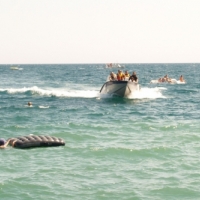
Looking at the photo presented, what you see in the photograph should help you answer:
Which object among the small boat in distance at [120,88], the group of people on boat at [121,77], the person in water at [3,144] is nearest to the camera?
the person in water at [3,144]

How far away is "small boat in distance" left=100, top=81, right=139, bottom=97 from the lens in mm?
35275

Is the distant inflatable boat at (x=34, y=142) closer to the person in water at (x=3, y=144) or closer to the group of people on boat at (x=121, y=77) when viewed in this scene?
the person in water at (x=3, y=144)

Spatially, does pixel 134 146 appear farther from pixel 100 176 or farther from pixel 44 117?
pixel 44 117

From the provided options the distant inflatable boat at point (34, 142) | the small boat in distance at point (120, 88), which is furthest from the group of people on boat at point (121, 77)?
the distant inflatable boat at point (34, 142)

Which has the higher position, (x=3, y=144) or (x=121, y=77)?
(x=121, y=77)

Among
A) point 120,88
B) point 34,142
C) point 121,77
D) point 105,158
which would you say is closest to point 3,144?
point 34,142

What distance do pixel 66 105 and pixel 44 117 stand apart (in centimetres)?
706

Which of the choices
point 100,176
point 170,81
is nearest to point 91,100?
point 100,176

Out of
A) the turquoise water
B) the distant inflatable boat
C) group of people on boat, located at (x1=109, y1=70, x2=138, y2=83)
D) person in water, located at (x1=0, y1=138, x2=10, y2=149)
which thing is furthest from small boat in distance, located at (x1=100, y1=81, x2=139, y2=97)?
person in water, located at (x1=0, y1=138, x2=10, y2=149)

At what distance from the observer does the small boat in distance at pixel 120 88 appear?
35275mm

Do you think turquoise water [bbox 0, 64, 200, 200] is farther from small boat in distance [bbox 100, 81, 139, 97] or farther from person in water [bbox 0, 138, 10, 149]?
small boat in distance [bbox 100, 81, 139, 97]

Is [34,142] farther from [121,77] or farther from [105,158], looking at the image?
[121,77]

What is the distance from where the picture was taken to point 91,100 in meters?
36.5

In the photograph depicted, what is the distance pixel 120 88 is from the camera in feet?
116
